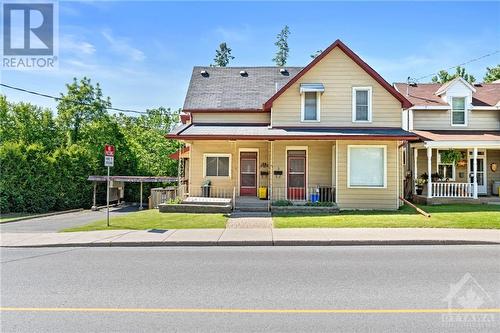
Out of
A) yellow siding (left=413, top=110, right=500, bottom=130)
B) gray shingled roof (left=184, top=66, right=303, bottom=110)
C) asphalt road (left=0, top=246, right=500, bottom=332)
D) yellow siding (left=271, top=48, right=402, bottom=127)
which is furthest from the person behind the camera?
yellow siding (left=413, top=110, right=500, bottom=130)

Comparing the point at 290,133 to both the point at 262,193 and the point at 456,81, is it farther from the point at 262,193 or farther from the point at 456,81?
the point at 456,81

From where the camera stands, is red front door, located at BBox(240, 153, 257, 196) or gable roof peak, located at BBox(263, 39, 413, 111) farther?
red front door, located at BBox(240, 153, 257, 196)

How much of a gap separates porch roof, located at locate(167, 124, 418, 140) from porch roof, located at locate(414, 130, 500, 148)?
265 cm

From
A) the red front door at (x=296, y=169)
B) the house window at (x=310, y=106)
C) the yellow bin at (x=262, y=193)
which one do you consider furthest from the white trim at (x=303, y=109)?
the yellow bin at (x=262, y=193)

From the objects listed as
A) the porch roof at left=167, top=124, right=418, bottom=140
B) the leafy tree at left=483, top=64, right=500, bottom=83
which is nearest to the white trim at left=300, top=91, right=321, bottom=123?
the porch roof at left=167, top=124, right=418, bottom=140

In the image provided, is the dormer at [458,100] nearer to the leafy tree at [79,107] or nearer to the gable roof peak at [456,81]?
the gable roof peak at [456,81]

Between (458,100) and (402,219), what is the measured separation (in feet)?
38.4

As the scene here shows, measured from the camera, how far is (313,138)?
17.5 m

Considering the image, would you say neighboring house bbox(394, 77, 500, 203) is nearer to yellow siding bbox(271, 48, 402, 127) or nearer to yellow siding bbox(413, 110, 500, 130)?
yellow siding bbox(413, 110, 500, 130)

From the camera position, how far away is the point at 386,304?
5.63 metres

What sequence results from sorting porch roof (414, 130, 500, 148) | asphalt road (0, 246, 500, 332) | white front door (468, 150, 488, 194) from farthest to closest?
white front door (468, 150, 488, 194)
porch roof (414, 130, 500, 148)
asphalt road (0, 246, 500, 332)

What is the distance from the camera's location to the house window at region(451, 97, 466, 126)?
22438 millimetres

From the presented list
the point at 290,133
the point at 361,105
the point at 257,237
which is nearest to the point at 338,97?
the point at 361,105

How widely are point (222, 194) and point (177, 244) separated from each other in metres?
8.85
